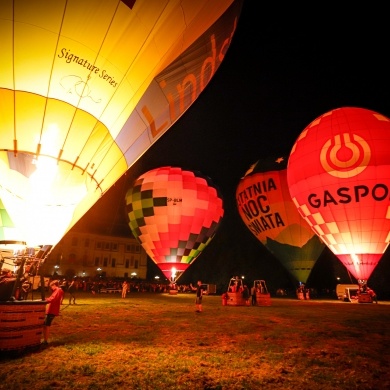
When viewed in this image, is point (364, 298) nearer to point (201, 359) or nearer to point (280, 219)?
point (280, 219)

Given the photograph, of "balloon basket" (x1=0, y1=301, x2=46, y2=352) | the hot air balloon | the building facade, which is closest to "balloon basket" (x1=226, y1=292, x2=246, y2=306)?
the hot air balloon

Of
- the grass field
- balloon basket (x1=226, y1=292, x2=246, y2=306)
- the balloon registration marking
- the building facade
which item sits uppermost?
the balloon registration marking

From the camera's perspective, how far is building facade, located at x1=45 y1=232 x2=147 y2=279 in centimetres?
4738

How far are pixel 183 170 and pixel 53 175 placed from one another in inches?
626

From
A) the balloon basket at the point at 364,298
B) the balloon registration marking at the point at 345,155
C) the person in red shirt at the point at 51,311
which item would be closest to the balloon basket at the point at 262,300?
the balloon basket at the point at 364,298

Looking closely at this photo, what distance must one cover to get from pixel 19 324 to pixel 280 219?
18.0 metres

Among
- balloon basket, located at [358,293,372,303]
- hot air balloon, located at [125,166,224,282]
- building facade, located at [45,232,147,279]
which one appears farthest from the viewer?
building facade, located at [45,232,147,279]

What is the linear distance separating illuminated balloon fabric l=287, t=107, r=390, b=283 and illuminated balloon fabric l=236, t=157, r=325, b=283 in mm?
4121

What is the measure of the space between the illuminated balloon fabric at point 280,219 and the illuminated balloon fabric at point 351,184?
13.5ft

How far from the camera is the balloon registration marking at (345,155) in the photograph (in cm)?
1440

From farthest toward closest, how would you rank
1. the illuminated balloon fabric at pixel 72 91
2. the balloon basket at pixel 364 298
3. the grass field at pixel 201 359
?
the balloon basket at pixel 364 298, the illuminated balloon fabric at pixel 72 91, the grass field at pixel 201 359

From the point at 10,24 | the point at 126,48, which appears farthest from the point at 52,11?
the point at 126,48

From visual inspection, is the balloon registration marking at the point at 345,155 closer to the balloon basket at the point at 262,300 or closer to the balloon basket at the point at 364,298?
the balloon basket at the point at 262,300

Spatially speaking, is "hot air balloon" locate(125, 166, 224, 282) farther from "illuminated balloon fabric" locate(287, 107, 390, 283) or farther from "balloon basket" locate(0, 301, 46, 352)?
"balloon basket" locate(0, 301, 46, 352)
